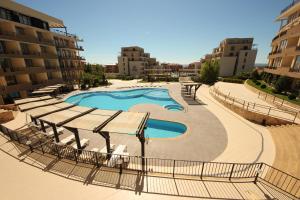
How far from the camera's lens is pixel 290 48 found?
78.0ft

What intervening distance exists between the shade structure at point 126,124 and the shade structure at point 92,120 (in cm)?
61

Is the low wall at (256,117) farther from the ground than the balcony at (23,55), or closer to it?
closer to it

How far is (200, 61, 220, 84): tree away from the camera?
4002cm

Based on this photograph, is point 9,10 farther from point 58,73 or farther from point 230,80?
point 230,80

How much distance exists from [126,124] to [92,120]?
2.74 metres

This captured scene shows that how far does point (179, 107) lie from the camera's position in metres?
22.6

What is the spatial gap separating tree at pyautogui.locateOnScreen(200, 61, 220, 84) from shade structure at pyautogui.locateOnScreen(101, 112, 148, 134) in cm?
3702

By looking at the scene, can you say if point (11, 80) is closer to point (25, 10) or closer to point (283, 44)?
point (25, 10)

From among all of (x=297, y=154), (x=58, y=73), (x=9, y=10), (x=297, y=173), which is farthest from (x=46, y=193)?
(x=58, y=73)

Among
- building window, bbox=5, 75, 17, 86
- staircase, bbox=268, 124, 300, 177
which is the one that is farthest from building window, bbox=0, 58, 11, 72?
staircase, bbox=268, 124, 300, 177

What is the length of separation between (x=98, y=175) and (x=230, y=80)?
45.0 m

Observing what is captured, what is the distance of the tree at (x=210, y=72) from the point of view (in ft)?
131

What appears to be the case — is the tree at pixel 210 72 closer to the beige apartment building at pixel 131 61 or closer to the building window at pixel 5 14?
the beige apartment building at pixel 131 61

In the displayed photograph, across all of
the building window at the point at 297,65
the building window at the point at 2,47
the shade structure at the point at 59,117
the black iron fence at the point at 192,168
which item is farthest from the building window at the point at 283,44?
the building window at the point at 2,47
